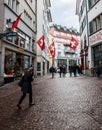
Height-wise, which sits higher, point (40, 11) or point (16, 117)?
point (40, 11)

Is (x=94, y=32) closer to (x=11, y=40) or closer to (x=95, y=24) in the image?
(x=95, y=24)

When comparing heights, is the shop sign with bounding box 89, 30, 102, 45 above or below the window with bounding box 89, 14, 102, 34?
below

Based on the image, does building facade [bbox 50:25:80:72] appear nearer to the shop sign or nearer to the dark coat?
the shop sign

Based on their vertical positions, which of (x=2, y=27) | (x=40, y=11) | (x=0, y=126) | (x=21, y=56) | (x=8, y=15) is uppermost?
(x=40, y=11)

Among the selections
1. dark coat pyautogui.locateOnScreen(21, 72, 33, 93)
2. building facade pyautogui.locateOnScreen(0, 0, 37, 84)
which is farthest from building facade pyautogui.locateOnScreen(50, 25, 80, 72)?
dark coat pyautogui.locateOnScreen(21, 72, 33, 93)

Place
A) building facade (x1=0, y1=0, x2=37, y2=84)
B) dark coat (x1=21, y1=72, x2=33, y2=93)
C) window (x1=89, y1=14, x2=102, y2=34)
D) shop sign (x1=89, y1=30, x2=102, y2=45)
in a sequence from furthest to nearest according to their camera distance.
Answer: window (x1=89, y1=14, x2=102, y2=34) < shop sign (x1=89, y1=30, x2=102, y2=45) < building facade (x1=0, y1=0, x2=37, y2=84) < dark coat (x1=21, y1=72, x2=33, y2=93)

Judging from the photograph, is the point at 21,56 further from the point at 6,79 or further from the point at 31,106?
the point at 31,106

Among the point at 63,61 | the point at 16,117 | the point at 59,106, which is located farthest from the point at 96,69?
the point at 63,61

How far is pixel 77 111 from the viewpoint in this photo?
764cm

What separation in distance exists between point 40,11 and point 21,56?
1599 cm

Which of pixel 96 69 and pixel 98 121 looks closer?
pixel 98 121

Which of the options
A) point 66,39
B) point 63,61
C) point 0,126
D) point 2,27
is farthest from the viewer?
point 66,39

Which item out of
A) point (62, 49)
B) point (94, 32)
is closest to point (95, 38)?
point (94, 32)

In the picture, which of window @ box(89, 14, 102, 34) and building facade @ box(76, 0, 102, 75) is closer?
building facade @ box(76, 0, 102, 75)
